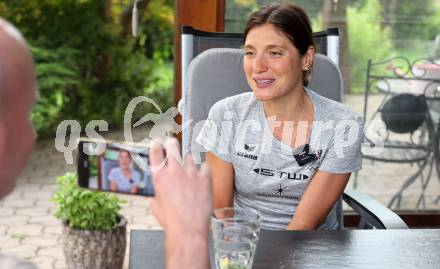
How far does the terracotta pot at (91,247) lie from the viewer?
9.55 ft

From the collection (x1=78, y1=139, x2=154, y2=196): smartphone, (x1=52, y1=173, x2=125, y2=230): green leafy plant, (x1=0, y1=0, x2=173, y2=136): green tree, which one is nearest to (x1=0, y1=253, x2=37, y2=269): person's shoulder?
(x1=78, y1=139, x2=154, y2=196): smartphone

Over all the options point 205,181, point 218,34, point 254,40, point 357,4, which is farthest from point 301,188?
point 357,4

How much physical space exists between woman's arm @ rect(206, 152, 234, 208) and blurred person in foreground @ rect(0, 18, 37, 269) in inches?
52.7

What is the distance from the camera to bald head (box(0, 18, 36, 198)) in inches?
27.9

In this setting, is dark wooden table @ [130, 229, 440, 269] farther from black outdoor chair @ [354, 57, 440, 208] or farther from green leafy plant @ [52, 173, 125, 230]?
black outdoor chair @ [354, 57, 440, 208]

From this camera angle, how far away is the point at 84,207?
289 cm

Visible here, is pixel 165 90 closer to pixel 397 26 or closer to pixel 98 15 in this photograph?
pixel 98 15

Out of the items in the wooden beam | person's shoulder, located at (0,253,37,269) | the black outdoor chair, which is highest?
the wooden beam

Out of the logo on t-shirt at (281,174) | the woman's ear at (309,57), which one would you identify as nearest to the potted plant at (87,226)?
the logo on t-shirt at (281,174)

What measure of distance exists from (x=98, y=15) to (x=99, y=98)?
76 cm

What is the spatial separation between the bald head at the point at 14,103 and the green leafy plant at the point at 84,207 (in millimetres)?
2139

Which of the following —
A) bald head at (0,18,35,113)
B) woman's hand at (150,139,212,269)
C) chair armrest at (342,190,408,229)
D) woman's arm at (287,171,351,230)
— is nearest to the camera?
bald head at (0,18,35,113)

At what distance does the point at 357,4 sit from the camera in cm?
361

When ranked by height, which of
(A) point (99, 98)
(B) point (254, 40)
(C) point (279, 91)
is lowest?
(A) point (99, 98)
